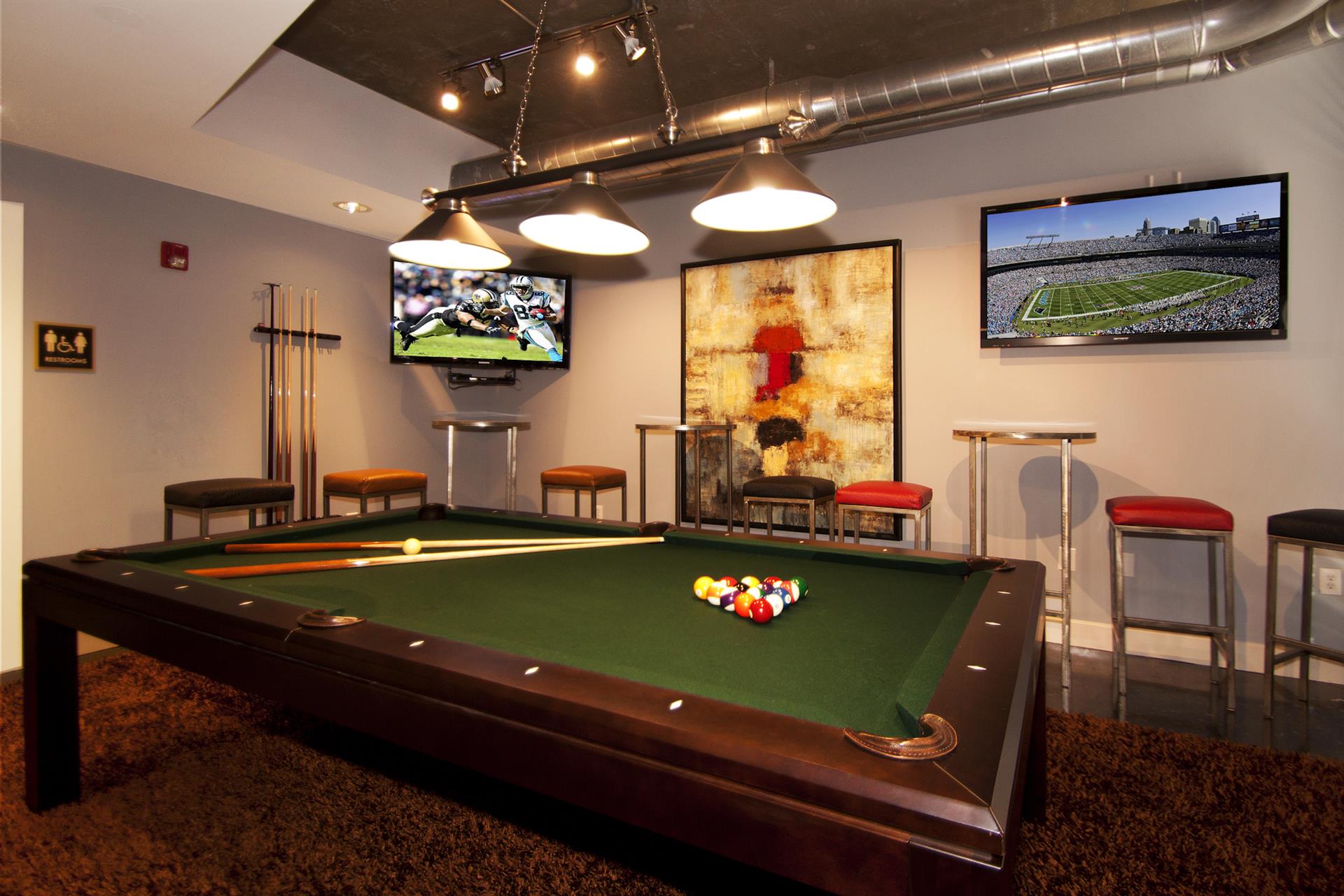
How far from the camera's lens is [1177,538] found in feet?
9.55

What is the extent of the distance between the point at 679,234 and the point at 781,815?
464 cm

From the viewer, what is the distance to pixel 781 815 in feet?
2.62

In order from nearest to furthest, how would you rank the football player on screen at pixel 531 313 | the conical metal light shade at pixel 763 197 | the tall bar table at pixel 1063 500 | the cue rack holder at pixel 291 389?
the conical metal light shade at pixel 763 197 → the tall bar table at pixel 1063 500 → the cue rack holder at pixel 291 389 → the football player on screen at pixel 531 313

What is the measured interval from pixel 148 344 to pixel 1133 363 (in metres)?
5.31

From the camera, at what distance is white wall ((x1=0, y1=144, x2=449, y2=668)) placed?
129 inches

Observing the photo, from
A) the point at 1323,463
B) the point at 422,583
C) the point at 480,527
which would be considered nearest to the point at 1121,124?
the point at 1323,463

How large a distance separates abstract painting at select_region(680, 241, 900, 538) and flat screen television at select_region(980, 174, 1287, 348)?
63 centimetres

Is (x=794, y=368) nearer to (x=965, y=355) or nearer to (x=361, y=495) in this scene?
(x=965, y=355)

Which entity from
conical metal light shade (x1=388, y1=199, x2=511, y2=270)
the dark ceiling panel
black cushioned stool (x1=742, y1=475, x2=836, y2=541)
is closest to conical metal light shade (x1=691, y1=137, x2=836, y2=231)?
conical metal light shade (x1=388, y1=199, x2=511, y2=270)

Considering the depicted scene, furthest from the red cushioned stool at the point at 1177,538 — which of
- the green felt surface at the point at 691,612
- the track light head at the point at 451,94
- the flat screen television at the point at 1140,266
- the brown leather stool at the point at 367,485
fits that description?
the track light head at the point at 451,94

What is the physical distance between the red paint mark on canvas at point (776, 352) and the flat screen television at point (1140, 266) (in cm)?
116

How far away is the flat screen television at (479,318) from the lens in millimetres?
4930

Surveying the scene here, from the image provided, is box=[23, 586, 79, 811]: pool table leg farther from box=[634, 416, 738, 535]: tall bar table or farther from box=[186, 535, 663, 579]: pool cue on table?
box=[634, 416, 738, 535]: tall bar table

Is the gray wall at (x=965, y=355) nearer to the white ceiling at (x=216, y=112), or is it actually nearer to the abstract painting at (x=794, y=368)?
the abstract painting at (x=794, y=368)
